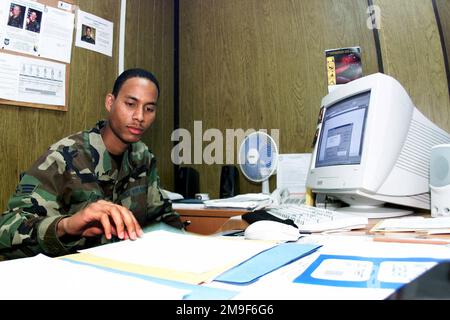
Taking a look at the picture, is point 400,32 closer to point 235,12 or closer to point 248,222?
point 235,12

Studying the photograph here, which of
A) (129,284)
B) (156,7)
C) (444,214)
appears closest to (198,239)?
(129,284)

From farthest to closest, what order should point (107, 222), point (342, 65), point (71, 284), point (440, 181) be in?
point (342, 65) < point (440, 181) < point (107, 222) < point (71, 284)

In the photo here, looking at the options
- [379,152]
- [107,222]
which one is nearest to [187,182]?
[379,152]

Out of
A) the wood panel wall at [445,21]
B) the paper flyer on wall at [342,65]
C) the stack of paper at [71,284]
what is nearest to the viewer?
the stack of paper at [71,284]

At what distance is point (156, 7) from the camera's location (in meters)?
2.06

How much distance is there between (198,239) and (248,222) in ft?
1.22

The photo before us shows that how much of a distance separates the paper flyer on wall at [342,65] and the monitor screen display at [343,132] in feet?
1.98

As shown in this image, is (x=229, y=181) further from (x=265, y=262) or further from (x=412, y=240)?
(x=265, y=262)

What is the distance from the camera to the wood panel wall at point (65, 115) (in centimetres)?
122

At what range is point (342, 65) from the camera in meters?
1.79

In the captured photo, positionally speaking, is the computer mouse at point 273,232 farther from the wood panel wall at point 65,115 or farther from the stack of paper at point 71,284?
the wood panel wall at point 65,115

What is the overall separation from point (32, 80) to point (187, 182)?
98 centimetres

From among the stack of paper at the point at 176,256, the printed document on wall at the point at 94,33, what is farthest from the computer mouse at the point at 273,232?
the printed document on wall at the point at 94,33

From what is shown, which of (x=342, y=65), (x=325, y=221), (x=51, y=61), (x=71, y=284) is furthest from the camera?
(x=342, y=65)
